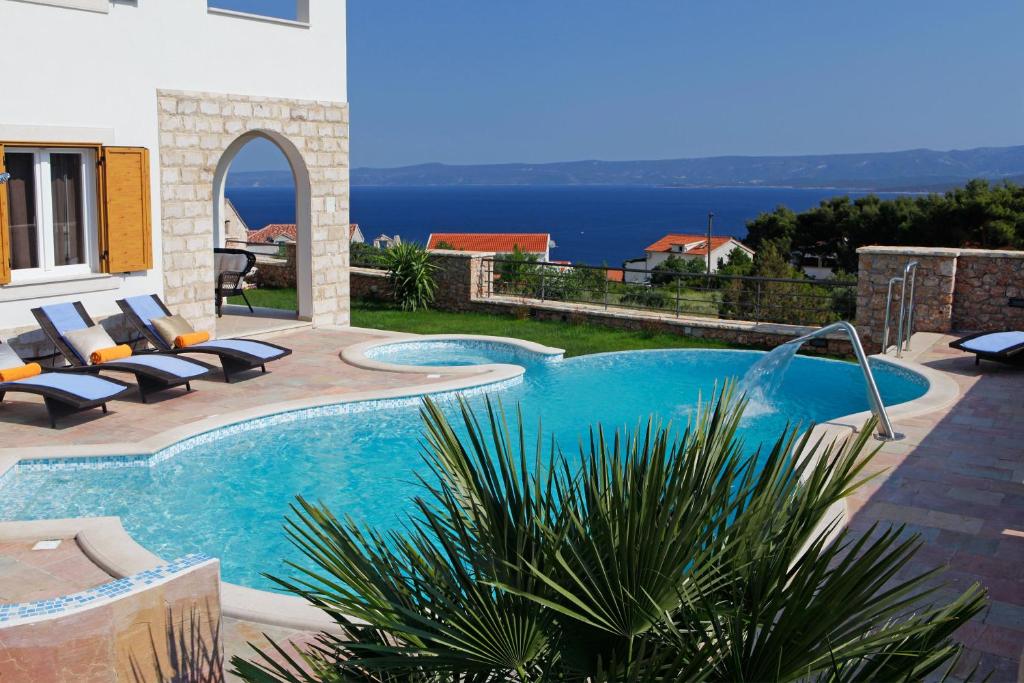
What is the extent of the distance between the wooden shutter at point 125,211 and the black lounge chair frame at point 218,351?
27.4 inches

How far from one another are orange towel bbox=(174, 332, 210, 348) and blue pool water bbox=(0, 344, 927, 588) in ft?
7.83

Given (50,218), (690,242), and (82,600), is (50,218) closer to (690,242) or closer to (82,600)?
(82,600)

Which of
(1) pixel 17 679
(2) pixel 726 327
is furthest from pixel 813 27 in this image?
(1) pixel 17 679

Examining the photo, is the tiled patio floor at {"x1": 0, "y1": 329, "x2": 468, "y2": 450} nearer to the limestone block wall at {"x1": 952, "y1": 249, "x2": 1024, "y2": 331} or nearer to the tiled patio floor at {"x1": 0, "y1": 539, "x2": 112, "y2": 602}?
the tiled patio floor at {"x1": 0, "y1": 539, "x2": 112, "y2": 602}

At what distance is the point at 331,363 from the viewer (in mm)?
13523

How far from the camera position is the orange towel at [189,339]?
1244 cm

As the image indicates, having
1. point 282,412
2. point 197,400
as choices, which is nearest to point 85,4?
point 197,400

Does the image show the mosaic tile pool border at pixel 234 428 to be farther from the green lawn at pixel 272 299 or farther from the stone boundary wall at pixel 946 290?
the green lawn at pixel 272 299

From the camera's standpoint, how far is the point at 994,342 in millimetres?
12836

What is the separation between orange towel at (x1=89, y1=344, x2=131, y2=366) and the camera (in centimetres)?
1136

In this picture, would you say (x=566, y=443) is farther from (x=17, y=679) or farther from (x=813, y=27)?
(x=813, y=27)

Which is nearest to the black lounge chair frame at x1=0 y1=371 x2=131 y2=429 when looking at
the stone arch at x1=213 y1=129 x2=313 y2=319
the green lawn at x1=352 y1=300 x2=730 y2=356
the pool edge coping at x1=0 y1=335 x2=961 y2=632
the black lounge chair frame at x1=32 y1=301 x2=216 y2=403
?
the black lounge chair frame at x1=32 y1=301 x2=216 y2=403

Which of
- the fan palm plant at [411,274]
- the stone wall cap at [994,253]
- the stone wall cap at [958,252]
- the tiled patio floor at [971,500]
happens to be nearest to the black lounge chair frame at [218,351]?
the fan palm plant at [411,274]

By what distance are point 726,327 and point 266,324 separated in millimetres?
7557
